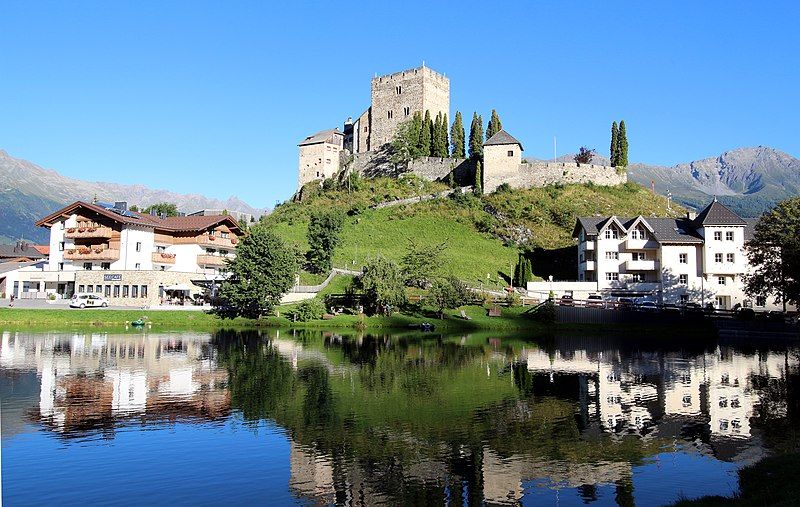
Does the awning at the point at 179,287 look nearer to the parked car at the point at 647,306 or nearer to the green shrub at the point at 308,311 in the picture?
the green shrub at the point at 308,311

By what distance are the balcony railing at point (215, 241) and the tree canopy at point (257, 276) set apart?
1326 cm

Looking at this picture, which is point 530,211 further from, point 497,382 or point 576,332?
point 497,382

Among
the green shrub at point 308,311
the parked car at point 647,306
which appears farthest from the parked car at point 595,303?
the green shrub at point 308,311

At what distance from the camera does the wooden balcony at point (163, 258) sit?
7044cm

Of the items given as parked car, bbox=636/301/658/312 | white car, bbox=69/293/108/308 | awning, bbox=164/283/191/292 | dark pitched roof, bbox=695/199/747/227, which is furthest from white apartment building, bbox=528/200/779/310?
white car, bbox=69/293/108/308

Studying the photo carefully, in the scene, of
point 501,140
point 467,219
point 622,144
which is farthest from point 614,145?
point 467,219

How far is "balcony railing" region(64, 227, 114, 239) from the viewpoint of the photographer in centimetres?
6881

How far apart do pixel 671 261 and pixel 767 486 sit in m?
55.3

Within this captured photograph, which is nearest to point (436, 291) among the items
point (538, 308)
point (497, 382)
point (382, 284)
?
point (382, 284)

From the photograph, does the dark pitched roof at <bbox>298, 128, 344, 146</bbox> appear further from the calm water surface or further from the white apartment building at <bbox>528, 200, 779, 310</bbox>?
the calm water surface

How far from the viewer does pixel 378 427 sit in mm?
19656

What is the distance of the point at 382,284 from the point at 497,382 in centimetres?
2934

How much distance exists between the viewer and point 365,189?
99.6 meters

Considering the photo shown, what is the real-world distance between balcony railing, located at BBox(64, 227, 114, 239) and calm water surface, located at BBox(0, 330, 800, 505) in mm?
34282
